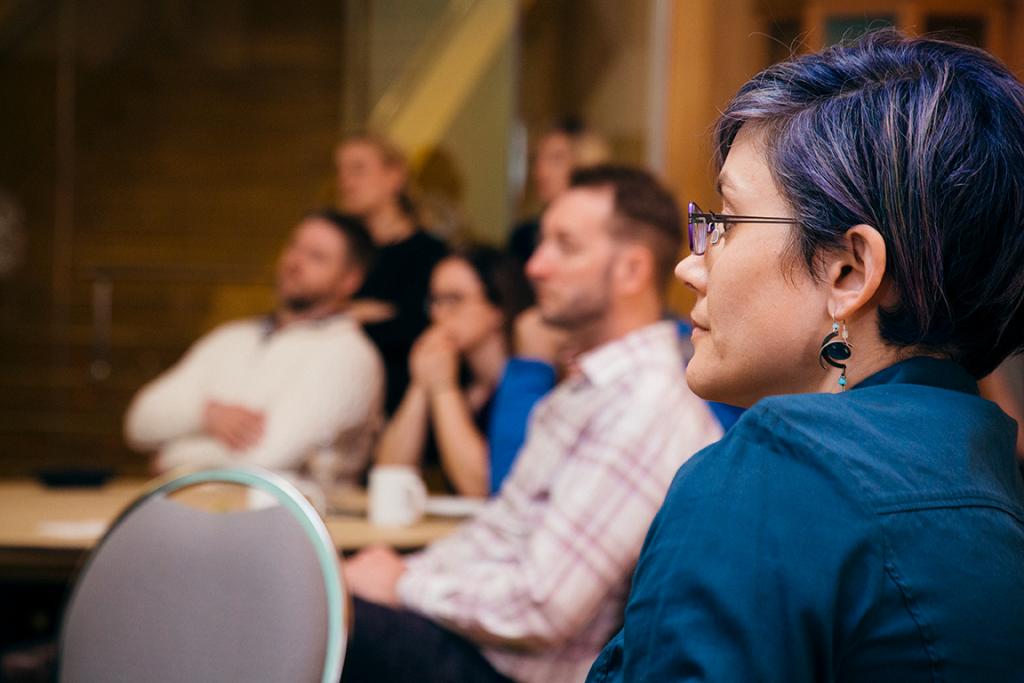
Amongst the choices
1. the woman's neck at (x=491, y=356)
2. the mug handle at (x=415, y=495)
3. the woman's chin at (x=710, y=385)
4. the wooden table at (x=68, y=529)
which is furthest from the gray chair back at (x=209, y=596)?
the woman's neck at (x=491, y=356)

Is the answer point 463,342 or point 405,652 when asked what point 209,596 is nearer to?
point 405,652

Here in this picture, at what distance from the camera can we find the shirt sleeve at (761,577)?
0.70m

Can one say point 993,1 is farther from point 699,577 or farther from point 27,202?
point 27,202

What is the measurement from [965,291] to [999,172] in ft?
0.29

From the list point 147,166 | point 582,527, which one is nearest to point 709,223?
point 582,527

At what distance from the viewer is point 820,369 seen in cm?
90

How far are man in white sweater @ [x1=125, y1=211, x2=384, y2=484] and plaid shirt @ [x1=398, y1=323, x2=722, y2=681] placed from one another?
908 mm

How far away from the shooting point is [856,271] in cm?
85

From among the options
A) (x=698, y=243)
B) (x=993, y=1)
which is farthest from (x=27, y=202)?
(x=698, y=243)

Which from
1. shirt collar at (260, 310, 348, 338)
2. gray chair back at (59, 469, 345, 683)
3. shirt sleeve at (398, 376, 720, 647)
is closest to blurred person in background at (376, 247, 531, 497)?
shirt collar at (260, 310, 348, 338)

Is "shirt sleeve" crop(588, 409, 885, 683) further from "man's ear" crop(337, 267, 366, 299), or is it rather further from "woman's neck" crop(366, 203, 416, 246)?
"woman's neck" crop(366, 203, 416, 246)

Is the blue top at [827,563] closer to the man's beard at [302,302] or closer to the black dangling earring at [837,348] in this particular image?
the black dangling earring at [837,348]

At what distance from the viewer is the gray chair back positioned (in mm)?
1231

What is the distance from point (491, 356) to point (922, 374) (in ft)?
8.51
